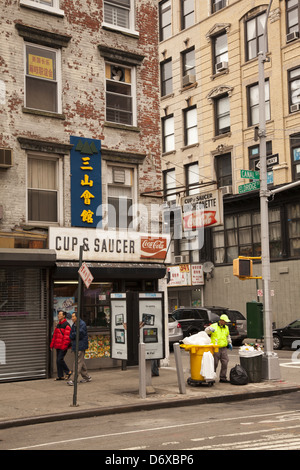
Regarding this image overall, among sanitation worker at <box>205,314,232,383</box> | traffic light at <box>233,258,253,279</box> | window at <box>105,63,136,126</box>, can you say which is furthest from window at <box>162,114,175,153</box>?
sanitation worker at <box>205,314,232,383</box>

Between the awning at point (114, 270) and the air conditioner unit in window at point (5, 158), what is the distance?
3.02 meters

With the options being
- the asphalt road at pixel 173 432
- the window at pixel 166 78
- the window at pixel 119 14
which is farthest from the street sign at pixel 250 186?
the window at pixel 166 78

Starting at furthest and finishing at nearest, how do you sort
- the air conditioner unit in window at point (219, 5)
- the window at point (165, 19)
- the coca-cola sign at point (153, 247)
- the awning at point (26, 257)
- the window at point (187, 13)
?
the window at point (165, 19) < the window at point (187, 13) < the air conditioner unit in window at point (219, 5) < the coca-cola sign at point (153, 247) < the awning at point (26, 257)

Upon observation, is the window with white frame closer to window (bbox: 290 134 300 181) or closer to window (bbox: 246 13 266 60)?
window (bbox: 290 134 300 181)

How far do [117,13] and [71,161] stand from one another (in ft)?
18.3

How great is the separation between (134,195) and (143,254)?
2015 millimetres

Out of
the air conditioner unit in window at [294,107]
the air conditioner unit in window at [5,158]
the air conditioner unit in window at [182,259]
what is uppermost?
the air conditioner unit in window at [294,107]

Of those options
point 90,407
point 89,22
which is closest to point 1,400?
point 90,407

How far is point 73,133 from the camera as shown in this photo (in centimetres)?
1841

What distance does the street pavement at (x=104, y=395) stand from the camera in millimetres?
11623

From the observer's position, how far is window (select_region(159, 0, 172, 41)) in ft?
134

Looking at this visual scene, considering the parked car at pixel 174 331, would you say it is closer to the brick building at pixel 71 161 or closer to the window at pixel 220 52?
the brick building at pixel 71 161

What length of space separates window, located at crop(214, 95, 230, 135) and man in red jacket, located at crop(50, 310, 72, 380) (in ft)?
76.5
